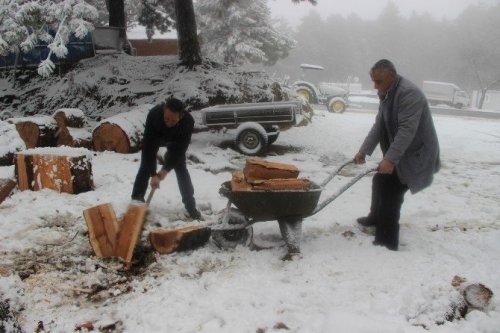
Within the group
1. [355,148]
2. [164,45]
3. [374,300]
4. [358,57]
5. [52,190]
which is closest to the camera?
[374,300]

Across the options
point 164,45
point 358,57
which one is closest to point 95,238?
point 164,45

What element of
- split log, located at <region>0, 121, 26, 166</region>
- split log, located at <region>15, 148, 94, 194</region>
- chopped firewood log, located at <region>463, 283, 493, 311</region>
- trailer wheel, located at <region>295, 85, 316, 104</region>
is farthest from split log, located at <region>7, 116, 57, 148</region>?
trailer wheel, located at <region>295, 85, 316, 104</region>

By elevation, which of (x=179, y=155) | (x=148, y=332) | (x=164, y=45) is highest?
(x=164, y=45)

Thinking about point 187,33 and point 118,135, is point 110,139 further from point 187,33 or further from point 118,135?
point 187,33

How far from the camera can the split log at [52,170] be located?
564 centimetres

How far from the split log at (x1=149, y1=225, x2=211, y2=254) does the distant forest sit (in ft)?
165

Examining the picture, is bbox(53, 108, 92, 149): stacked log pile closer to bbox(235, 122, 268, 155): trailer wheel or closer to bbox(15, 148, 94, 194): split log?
bbox(15, 148, 94, 194): split log

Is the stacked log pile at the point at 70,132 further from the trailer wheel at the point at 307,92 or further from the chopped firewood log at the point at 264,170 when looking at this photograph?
the trailer wheel at the point at 307,92

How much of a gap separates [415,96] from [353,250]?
1.68 m

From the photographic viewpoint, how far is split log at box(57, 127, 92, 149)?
8312 mm

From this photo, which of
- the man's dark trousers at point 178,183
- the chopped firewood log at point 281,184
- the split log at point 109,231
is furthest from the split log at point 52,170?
the chopped firewood log at point 281,184

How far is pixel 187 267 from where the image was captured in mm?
3842

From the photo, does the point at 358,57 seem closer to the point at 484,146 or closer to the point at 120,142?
the point at 484,146

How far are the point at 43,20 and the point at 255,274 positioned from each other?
928 centimetres
